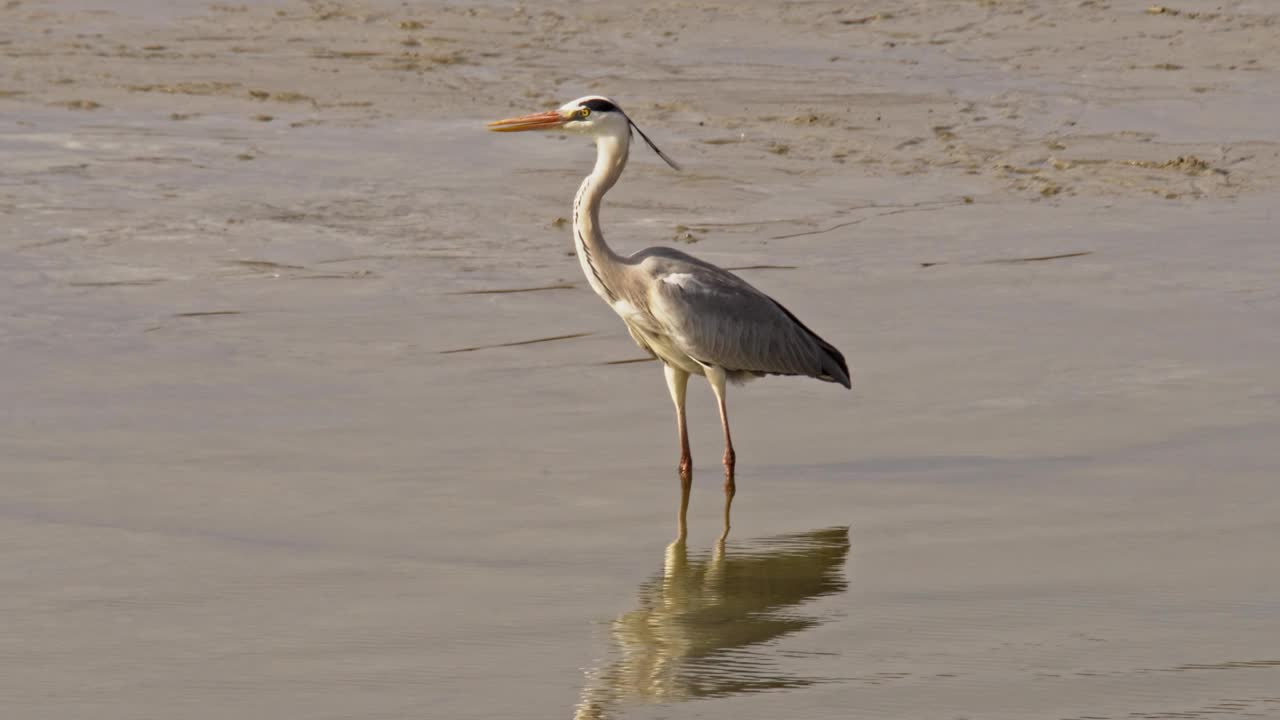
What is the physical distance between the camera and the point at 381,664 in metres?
5.68

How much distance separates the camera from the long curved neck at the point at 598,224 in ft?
27.2

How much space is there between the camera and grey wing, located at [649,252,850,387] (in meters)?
8.16

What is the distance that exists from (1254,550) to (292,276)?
18.4 ft

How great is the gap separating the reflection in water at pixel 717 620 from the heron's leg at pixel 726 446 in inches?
15.4

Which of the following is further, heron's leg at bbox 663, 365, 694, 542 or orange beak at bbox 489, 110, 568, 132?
orange beak at bbox 489, 110, 568, 132

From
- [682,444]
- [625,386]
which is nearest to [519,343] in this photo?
[625,386]

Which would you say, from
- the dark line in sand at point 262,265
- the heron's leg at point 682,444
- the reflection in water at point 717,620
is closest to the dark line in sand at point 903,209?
the dark line in sand at point 262,265

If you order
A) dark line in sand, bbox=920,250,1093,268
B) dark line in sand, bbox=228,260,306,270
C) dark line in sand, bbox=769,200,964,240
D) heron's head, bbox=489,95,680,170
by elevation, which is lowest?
dark line in sand, bbox=920,250,1093,268

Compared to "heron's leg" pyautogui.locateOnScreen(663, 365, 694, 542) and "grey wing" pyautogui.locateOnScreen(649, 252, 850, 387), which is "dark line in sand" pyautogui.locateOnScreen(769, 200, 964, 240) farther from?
"grey wing" pyautogui.locateOnScreen(649, 252, 850, 387)

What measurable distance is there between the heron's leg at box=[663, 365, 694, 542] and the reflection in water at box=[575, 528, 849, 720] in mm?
310

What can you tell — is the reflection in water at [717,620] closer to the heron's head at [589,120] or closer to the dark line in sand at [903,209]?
the heron's head at [589,120]

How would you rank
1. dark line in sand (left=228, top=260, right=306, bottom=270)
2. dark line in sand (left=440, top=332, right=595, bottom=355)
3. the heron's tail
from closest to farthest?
the heron's tail < dark line in sand (left=440, top=332, right=595, bottom=355) < dark line in sand (left=228, top=260, right=306, bottom=270)

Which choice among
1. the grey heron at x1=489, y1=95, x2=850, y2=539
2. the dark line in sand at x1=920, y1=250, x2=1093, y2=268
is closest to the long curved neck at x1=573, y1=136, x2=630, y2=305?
the grey heron at x1=489, y1=95, x2=850, y2=539

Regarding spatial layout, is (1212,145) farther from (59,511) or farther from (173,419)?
(59,511)
